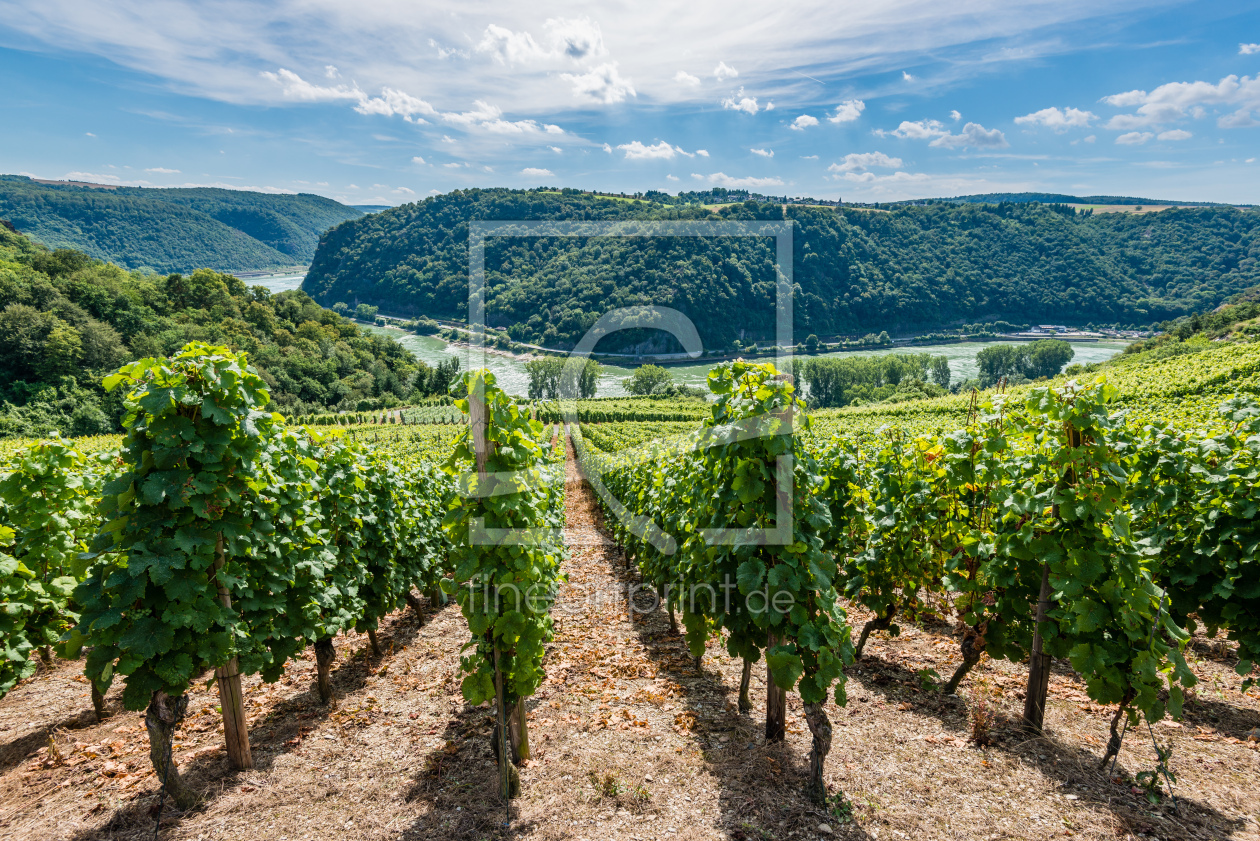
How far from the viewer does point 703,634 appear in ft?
21.8

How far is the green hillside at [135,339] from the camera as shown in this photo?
2144 inches

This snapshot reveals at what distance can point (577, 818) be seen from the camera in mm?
4676

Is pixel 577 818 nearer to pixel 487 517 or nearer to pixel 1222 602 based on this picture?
pixel 487 517

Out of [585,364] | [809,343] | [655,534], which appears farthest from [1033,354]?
[655,534]

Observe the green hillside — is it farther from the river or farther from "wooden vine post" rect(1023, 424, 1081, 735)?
"wooden vine post" rect(1023, 424, 1081, 735)

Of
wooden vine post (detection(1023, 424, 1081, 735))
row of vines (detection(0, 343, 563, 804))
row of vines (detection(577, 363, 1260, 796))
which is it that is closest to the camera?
row of vines (detection(0, 343, 563, 804))

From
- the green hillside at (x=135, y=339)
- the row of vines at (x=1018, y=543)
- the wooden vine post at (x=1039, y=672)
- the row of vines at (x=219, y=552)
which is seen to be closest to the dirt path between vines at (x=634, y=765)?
the wooden vine post at (x=1039, y=672)

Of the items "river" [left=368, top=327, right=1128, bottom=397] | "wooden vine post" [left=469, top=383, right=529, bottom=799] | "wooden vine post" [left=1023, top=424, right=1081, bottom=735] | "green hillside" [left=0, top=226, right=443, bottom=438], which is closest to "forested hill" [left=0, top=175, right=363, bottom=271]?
"river" [left=368, top=327, right=1128, bottom=397]

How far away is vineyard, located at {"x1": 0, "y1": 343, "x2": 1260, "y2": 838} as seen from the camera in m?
4.55

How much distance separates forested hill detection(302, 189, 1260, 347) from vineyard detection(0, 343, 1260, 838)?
71.8 meters

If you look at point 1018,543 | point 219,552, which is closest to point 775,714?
point 1018,543

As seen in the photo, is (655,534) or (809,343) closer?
(655,534)

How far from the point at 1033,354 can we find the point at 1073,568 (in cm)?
11587

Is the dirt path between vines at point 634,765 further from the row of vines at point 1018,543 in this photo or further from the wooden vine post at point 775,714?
the row of vines at point 1018,543
